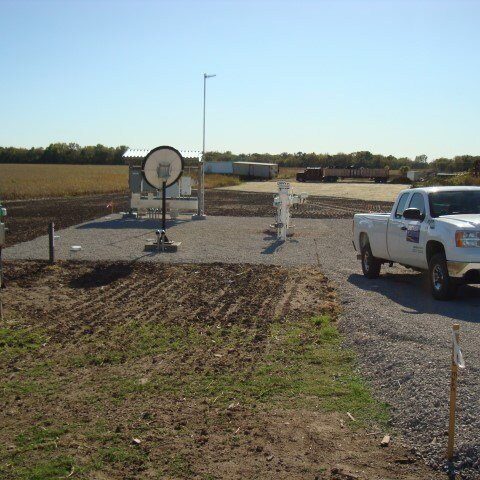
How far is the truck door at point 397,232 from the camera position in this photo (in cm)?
1307

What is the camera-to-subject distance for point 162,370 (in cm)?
805

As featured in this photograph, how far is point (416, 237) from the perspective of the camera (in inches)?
489

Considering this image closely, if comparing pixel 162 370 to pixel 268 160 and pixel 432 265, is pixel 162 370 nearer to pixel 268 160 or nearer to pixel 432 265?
pixel 432 265

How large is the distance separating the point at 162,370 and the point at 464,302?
561 centimetres

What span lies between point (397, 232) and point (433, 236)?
1.55 m

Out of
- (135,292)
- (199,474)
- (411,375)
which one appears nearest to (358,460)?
(199,474)

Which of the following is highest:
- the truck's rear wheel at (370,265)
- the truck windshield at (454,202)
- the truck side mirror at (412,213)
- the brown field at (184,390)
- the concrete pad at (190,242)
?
→ the truck windshield at (454,202)

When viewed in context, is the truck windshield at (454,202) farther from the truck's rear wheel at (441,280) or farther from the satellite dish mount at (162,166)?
the satellite dish mount at (162,166)

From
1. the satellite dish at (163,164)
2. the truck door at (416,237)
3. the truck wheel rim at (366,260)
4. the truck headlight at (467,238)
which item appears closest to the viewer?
the truck headlight at (467,238)

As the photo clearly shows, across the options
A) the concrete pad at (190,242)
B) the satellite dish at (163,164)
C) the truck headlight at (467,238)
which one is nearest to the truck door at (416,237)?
the truck headlight at (467,238)

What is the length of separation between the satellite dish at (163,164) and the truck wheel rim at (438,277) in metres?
8.53

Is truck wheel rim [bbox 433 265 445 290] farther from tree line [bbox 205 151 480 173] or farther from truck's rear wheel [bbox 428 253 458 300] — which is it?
tree line [bbox 205 151 480 173]

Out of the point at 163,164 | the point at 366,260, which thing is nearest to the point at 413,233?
the point at 366,260

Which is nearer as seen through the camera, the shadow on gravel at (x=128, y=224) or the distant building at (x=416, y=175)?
the shadow on gravel at (x=128, y=224)
